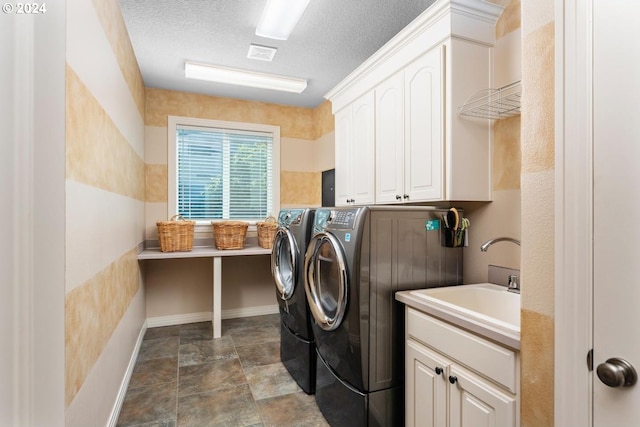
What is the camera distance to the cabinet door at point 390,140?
214 cm

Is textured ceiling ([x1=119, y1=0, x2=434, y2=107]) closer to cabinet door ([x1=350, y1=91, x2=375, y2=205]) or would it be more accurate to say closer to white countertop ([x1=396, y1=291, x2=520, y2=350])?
cabinet door ([x1=350, y1=91, x2=375, y2=205])

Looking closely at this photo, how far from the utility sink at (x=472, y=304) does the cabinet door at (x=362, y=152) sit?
944 millimetres

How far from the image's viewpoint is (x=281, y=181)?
4.17 meters

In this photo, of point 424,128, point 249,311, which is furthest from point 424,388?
point 249,311

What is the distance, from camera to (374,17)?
87.8 inches

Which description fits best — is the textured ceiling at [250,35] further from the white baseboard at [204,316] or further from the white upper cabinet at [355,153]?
the white baseboard at [204,316]

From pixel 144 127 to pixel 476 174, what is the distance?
3.28 m

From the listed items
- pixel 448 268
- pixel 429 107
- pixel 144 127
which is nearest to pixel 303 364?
pixel 448 268

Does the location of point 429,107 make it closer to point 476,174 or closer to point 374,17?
point 476,174

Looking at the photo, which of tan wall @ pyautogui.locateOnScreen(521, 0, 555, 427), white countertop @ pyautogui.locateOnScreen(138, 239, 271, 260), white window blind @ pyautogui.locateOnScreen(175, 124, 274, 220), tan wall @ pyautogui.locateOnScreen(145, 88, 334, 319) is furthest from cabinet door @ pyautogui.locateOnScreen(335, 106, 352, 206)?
tan wall @ pyautogui.locateOnScreen(521, 0, 555, 427)

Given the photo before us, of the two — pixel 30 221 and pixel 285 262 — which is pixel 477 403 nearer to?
pixel 30 221

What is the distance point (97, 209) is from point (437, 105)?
1830 mm

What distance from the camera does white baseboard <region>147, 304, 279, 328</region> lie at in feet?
11.9

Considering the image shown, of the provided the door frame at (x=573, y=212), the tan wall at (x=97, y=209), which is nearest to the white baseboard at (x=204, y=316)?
the tan wall at (x=97, y=209)
